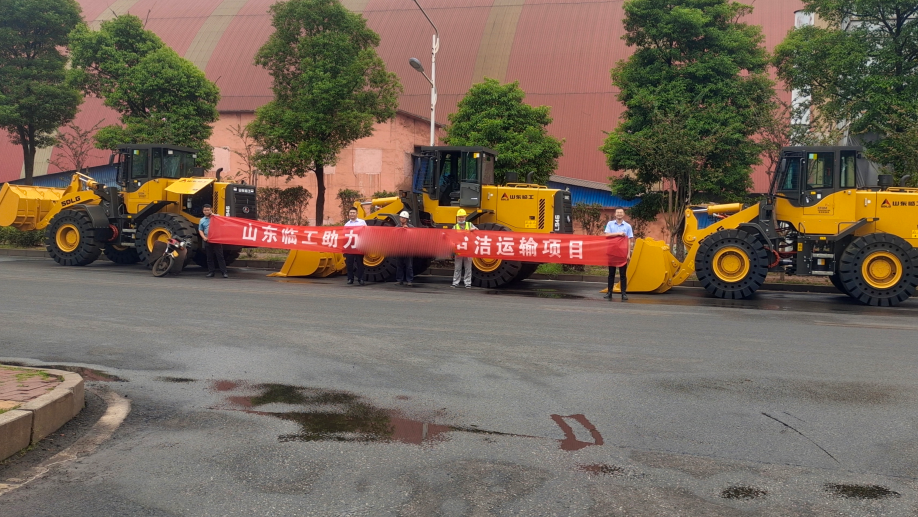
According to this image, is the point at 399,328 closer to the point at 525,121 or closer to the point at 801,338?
the point at 801,338

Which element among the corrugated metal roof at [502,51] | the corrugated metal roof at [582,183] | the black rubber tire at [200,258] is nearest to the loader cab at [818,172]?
the black rubber tire at [200,258]

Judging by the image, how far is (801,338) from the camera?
10.9 meters

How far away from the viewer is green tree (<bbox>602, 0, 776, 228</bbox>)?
27578 mm

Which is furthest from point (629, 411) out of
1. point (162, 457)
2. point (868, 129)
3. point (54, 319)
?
point (868, 129)

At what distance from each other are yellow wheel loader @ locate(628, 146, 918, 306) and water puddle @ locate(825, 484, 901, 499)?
39.4ft

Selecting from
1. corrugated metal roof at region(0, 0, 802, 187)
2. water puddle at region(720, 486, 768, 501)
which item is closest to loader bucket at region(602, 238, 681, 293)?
water puddle at region(720, 486, 768, 501)

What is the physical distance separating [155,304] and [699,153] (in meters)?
19.4

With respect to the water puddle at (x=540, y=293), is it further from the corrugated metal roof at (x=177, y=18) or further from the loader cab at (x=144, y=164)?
the corrugated metal roof at (x=177, y=18)

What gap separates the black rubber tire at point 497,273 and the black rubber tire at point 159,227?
Answer: 7.07m

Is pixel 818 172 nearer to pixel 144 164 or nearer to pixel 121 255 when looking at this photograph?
pixel 144 164

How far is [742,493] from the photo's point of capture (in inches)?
187

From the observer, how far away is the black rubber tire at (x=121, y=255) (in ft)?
71.2

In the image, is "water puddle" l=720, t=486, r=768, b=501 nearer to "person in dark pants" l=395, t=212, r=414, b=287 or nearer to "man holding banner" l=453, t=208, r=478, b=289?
"man holding banner" l=453, t=208, r=478, b=289

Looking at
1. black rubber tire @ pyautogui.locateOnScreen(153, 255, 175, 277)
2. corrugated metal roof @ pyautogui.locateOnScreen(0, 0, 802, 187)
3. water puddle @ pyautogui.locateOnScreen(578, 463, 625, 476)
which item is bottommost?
water puddle @ pyautogui.locateOnScreen(578, 463, 625, 476)
